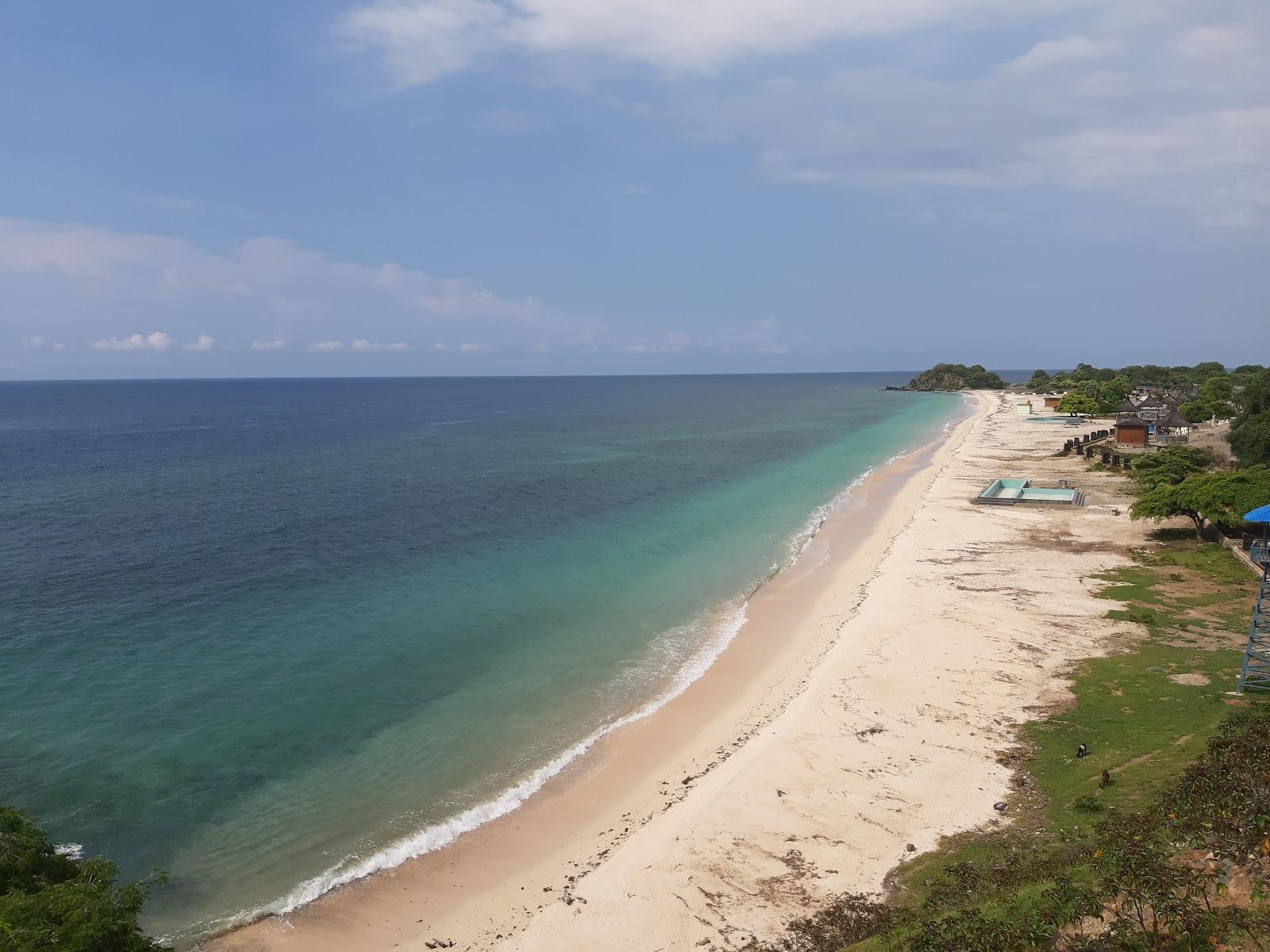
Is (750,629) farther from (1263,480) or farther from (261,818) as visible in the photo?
(1263,480)

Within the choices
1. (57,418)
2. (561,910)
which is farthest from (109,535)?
(57,418)

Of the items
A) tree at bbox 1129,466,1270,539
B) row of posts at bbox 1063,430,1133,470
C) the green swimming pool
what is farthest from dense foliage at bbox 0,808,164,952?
row of posts at bbox 1063,430,1133,470

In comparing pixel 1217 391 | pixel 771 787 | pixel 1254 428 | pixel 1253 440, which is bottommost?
pixel 771 787

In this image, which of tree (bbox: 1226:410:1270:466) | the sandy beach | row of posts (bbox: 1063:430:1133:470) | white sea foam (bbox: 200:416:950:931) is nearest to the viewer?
the sandy beach

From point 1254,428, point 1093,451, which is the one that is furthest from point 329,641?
point 1093,451

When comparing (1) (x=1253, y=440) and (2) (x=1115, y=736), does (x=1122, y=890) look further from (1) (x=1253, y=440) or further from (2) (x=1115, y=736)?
(1) (x=1253, y=440)

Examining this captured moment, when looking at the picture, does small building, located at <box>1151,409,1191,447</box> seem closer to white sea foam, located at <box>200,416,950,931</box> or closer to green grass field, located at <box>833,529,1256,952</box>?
green grass field, located at <box>833,529,1256,952</box>

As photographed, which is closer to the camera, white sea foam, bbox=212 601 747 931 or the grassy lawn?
the grassy lawn
